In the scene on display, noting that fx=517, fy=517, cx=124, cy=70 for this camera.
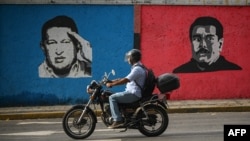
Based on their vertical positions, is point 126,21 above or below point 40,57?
above

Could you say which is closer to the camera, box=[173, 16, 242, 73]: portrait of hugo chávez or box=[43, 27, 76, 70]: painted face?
box=[43, 27, 76, 70]: painted face

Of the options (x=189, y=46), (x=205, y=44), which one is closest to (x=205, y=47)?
(x=205, y=44)

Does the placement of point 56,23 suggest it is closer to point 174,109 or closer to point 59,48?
point 59,48

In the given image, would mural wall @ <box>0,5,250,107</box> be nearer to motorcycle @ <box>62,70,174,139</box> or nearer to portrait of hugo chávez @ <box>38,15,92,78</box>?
portrait of hugo chávez @ <box>38,15,92,78</box>

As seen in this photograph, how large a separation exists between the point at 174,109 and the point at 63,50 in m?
3.88

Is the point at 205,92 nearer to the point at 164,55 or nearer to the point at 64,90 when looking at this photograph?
the point at 164,55

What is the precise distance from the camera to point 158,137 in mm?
9633

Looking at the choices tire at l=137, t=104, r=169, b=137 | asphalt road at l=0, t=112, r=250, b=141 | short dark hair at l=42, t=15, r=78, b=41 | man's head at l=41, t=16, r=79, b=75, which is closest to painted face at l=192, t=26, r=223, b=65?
asphalt road at l=0, t=112, r=250, b=141

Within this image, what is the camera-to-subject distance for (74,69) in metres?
15.6

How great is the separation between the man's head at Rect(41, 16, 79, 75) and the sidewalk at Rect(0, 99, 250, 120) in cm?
131

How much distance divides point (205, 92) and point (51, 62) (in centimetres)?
481

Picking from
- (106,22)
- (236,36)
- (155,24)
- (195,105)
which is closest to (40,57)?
(106,22)

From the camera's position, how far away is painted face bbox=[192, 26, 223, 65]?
1594 cm

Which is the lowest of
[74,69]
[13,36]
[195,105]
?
[195,105]
